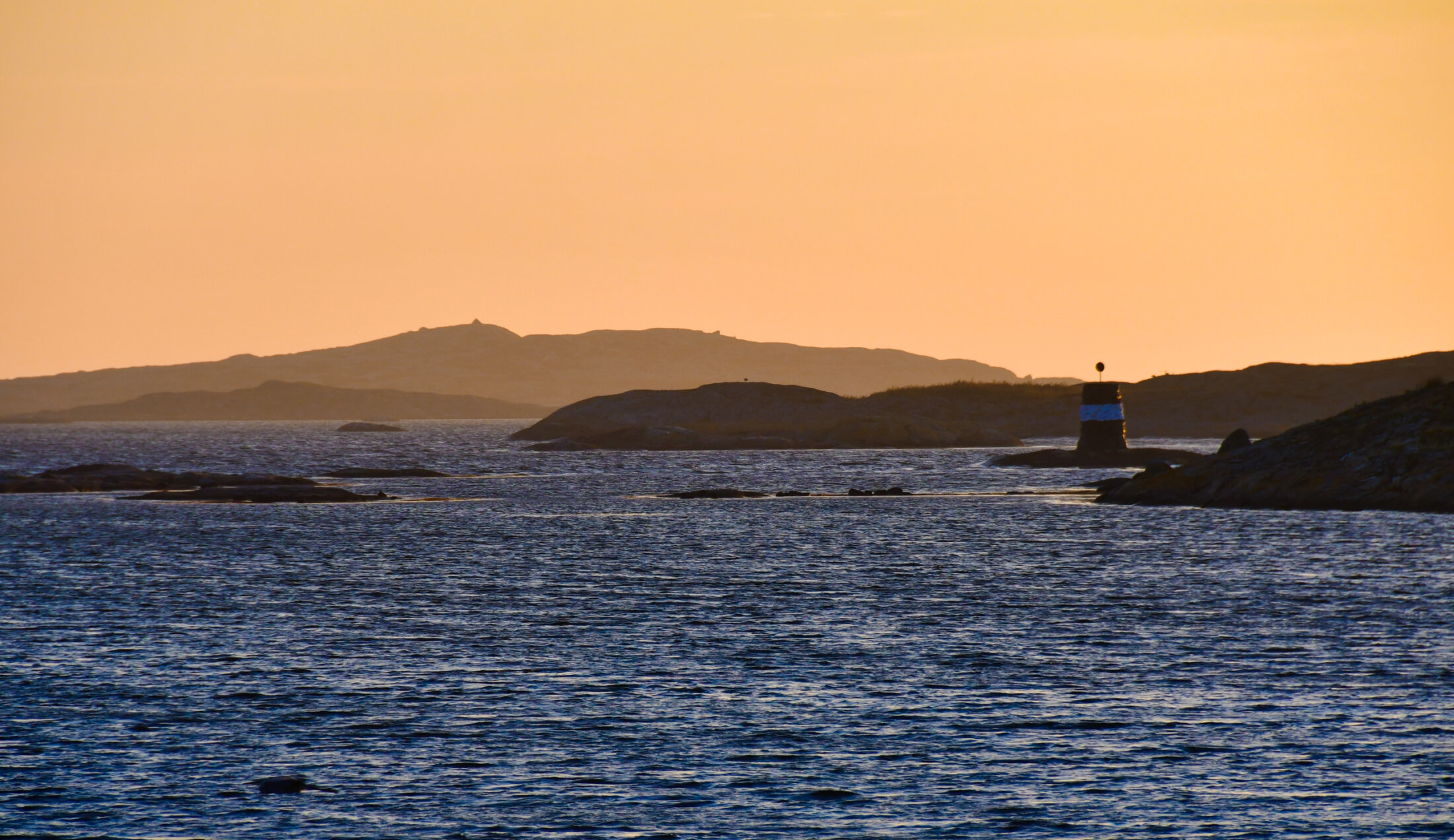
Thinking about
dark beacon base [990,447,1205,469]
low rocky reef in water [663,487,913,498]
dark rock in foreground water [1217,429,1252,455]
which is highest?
dark rock in foreground water [1217,429,1252,455]

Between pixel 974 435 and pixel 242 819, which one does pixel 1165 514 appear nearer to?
pixel 242 819

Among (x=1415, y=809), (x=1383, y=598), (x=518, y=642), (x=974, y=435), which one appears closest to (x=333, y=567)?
(x=518, y=642)

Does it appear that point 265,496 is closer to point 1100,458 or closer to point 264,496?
point 264,496

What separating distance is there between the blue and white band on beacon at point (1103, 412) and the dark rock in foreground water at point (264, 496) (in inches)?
2190

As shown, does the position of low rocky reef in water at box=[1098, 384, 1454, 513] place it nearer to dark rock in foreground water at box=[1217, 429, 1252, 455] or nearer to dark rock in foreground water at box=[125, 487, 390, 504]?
dark rock in foreground water at box=[1217, 429, 1252, 455]

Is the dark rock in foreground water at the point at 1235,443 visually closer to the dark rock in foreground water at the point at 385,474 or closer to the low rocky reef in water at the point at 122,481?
the low rocky reef in water at the point at 122,481

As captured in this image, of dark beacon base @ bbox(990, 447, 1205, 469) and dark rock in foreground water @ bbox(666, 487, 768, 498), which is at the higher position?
dark beacon base @ bbox(990, 447, 1205, 469)

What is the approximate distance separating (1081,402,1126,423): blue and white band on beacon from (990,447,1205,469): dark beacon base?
248 cm

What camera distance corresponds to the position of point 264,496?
3223 inches

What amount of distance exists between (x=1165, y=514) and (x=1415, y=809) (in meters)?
51.2

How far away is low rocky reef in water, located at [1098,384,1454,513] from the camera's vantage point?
60.7m

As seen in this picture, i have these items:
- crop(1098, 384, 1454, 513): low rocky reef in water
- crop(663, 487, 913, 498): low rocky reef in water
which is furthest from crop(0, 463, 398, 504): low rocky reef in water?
crop(1098, 384, 1454, 513): low rocky reef in water

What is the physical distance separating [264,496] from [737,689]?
6400 centimetres

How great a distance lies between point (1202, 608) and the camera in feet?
108
